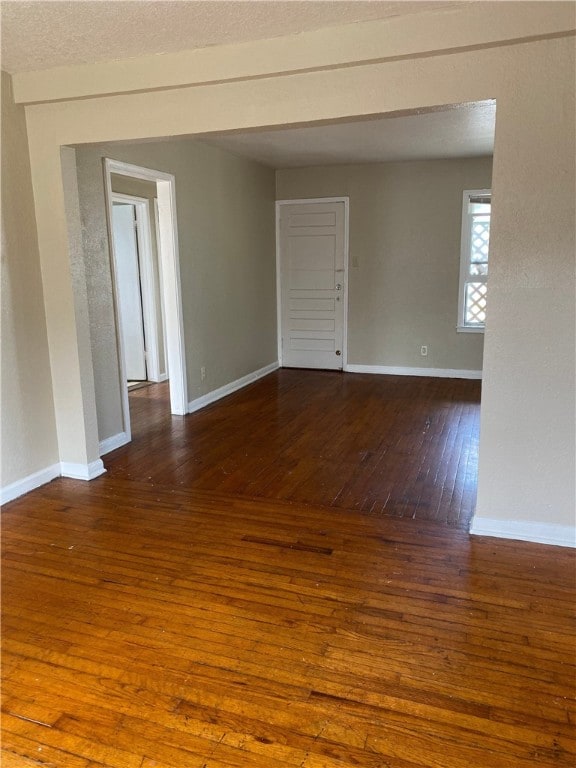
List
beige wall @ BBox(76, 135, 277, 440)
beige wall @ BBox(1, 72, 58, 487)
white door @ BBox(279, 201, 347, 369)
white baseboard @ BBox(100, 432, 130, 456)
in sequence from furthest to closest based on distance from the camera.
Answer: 1. white door @ BBox(279, 201, 347, 369)
2. white baseboard @ BBox(100, 432, 130, 456)
3. beige wall @ BBox(76, 135, 277, 440)
4. beige wall @ BBox(1, 72, 58, 487)

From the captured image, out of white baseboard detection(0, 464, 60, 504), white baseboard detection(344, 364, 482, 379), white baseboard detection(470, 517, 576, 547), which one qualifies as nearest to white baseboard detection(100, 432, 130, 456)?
white baseboard detection(0, 464, 60, 504)

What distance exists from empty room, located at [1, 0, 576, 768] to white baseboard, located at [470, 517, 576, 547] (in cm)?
1

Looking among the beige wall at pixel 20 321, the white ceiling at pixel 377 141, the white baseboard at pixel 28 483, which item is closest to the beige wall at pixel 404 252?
the white ceiling at pixel 377 141

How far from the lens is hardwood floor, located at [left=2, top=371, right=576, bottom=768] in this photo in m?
1.60

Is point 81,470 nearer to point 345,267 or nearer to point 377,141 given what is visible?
point 377,141

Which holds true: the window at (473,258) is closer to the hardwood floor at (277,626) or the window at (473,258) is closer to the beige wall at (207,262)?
the beige wall at (207,262)

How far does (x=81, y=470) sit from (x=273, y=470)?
1.25 metres

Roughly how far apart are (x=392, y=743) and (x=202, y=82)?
288 centimetres

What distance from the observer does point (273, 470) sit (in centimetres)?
364

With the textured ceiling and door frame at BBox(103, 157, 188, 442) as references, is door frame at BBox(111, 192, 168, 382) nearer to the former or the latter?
door frame at BBox(103, 157, 188, 442)

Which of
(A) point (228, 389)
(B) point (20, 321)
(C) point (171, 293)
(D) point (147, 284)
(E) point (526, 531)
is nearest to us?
(E) point (526, 531)

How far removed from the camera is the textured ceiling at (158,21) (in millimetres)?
2225

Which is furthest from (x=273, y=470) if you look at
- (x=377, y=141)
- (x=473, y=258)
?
(x=473, y=258)

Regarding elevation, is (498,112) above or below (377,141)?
below
